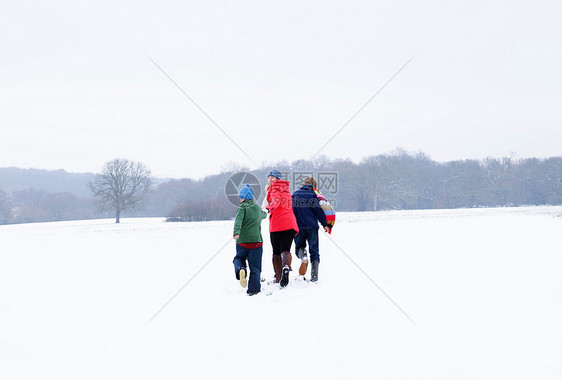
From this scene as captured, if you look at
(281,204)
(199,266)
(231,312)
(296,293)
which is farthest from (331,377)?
(199,266)

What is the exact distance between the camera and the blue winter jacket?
20.5 ft

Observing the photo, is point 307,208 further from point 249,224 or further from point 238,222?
point 238,222

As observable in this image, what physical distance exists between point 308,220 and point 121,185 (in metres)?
46.5

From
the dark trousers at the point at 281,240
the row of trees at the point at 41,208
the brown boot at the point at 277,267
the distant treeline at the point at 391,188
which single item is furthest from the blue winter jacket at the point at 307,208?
the row of trees at the point at 41,208

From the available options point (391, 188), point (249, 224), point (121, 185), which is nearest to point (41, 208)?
point (121, 185)

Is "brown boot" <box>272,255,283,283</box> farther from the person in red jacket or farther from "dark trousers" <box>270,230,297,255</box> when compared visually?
"dark trousers" <box>270,230,297,255</box>

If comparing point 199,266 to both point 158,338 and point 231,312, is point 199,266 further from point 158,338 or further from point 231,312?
point 158,338

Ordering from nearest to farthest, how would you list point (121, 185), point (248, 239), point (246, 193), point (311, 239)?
point (248, 239) → point (246, 193) → point (311, 239) → point (121, 185)

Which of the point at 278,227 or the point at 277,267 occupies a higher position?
the point at 278,227

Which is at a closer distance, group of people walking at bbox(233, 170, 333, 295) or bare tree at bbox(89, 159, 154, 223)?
group of people walking at bbox(233, 170, 333, 295)

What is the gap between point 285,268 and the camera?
5.75 m

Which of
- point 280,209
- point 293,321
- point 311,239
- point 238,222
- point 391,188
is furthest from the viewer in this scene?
point 391,188

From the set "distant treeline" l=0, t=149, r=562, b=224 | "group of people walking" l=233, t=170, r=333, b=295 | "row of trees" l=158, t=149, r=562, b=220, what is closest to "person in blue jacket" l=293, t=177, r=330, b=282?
"group of people walking" l=233, t=170, r=333, b=295

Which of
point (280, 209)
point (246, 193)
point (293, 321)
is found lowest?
point (293, 321)
